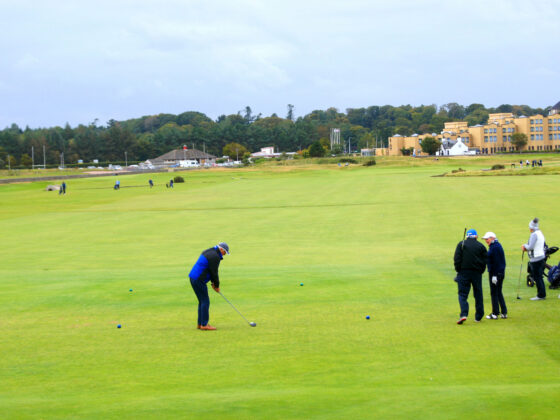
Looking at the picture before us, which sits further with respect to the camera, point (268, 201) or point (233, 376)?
point (268, 201)

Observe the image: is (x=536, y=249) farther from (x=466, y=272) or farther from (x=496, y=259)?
(x=466, y=272)

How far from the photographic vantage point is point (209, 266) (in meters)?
14.7

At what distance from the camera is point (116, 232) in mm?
42031

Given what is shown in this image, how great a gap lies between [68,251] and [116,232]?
29.1 feet

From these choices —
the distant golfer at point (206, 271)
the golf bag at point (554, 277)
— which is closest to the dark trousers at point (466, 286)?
the golf bag at point (554, 277)

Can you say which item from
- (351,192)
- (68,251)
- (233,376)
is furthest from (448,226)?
(351,192)

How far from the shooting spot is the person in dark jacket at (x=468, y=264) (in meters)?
15.1

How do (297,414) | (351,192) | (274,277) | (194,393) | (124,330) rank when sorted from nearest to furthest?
(297,414) → (194,393) → (124,330) → (274,277) → (351,192)

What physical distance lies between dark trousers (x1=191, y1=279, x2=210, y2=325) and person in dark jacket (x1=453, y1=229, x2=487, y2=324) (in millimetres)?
5912

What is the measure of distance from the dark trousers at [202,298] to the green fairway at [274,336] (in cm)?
33

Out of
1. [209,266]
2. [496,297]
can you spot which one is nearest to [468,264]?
[496,297]

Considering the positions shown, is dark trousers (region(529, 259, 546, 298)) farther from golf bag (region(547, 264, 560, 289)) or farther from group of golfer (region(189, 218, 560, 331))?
group of golfer (region(189, 218, 560, 331))

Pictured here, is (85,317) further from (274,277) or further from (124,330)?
(274,277)

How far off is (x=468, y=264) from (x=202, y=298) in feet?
20.7
